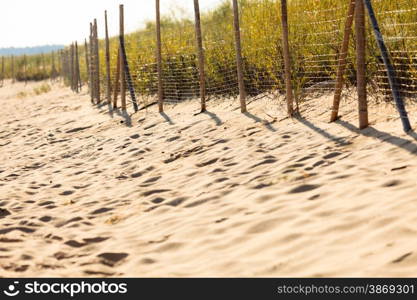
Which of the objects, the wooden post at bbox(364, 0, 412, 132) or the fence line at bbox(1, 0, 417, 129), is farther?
the fence line at bbox(1, 0, 417, 129)

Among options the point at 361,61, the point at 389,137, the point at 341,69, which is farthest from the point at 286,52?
the point at 389,137

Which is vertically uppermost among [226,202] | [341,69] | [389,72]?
[341,69]

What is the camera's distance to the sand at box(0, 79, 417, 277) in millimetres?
3727

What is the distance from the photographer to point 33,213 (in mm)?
5594

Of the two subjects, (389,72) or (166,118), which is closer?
(389,72)

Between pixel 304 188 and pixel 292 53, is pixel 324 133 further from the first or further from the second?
pixel 292 53

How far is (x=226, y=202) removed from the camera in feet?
16.6

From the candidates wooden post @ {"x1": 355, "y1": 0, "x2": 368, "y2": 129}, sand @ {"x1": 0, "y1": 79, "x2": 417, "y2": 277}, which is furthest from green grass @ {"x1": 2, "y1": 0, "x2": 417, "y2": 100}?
sand @ {"x1": 0, "y1": 79, "x2": 417, "y2": 277}

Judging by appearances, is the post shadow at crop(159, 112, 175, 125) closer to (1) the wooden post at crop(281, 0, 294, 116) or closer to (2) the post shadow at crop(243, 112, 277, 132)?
(2) the post shadow at crop(243, 112, 277, 132)

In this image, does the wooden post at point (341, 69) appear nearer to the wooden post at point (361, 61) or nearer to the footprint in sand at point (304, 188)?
the wooden post at point (361, 61)

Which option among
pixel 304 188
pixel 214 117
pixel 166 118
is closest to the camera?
pixel 304 188

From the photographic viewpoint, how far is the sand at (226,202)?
373 centimetres

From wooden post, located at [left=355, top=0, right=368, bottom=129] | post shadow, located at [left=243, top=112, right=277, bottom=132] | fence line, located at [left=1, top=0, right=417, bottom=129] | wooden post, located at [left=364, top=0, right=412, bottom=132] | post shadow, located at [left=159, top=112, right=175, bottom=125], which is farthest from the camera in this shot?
post shadow, located at [left=159, top=112, right=175, bottom=125]

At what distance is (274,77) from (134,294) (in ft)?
19.7
